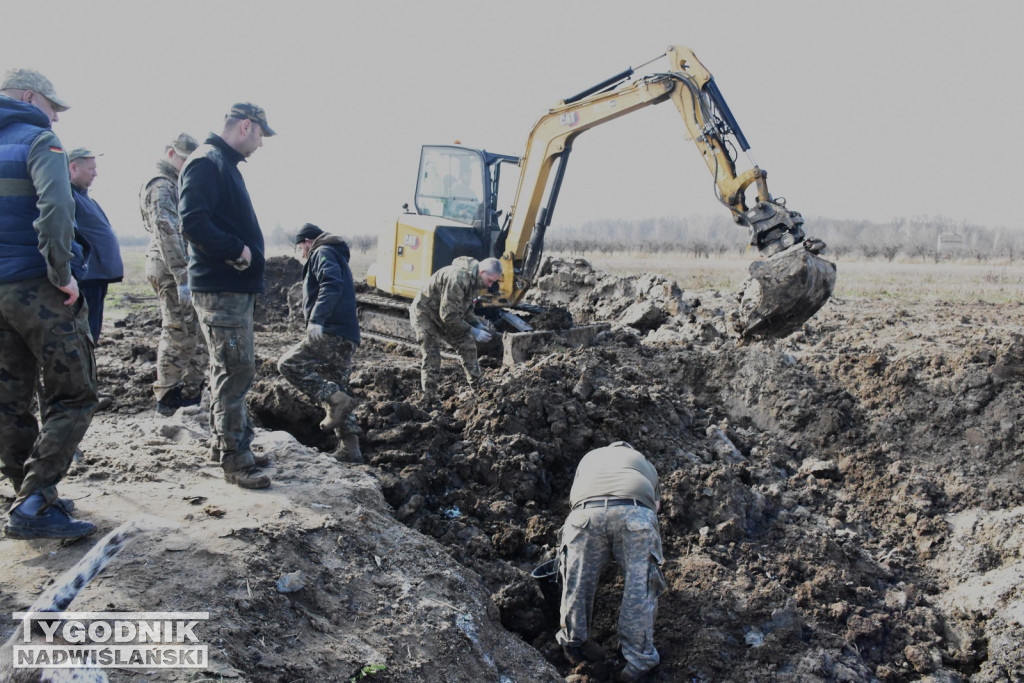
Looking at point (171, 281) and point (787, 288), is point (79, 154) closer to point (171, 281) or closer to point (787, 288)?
point (171, 281)

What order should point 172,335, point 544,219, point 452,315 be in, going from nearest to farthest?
1. point 172,335
2. point 452,315
3. point 544,219

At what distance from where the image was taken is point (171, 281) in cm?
601

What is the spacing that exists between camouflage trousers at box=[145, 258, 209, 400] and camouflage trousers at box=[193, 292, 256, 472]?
179 cm

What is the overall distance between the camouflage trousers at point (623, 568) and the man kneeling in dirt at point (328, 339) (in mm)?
2018

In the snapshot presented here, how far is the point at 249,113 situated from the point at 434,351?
10.8 feet

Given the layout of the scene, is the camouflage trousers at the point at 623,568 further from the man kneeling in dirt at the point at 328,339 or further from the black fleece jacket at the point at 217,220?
the black fleece jacket at the point at 217,220

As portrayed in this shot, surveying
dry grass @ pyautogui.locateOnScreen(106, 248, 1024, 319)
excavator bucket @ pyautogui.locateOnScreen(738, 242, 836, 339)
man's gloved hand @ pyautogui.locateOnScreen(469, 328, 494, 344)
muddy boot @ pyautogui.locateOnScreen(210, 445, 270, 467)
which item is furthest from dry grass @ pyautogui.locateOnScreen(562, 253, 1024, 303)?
muddy boot @ pyautogui.locateOnScreen(210, 445, 270, 467)

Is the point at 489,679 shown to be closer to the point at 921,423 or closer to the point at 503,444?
the point at 503,444

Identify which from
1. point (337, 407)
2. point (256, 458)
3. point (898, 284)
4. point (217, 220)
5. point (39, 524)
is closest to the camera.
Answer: point (39, 524)

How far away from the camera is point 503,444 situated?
5.59 meters

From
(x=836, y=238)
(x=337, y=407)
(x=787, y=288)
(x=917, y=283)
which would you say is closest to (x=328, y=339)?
(x=337, y=407)

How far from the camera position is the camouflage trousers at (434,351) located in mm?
6984

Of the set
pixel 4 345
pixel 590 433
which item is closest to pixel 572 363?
pixel 590 433

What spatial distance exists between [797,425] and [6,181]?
6846 mm
